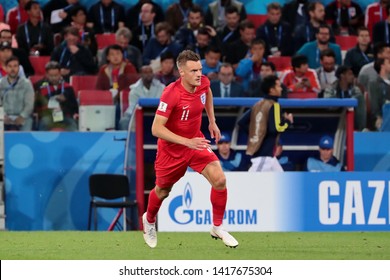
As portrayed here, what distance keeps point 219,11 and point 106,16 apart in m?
2.24

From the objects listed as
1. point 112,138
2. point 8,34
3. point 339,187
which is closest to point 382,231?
point 339,187

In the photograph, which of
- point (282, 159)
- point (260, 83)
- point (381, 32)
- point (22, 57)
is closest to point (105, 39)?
point (22, 57)

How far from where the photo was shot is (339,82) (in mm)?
19938

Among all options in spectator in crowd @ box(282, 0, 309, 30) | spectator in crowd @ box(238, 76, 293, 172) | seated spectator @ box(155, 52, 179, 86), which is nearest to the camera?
spectator in crowd @ box(238, 76, 293, 172)

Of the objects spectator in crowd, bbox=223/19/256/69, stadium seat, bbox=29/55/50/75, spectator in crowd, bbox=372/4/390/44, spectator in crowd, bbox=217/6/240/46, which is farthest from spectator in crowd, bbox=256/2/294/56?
stadium seat, bbox=29/55/50/75

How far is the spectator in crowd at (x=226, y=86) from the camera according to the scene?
19500 millimetres

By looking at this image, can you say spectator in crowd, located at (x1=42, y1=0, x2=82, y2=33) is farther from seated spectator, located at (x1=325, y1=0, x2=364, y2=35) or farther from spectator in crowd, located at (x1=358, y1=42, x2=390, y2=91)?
spectator in crowd, located at (x1=358, y1=42, x2=390, y2=91)

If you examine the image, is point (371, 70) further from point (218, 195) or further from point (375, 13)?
point (218, 195)

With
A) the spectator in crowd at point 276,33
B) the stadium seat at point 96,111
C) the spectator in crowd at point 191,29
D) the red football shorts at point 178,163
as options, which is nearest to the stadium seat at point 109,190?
the stadium seat at point 96,111

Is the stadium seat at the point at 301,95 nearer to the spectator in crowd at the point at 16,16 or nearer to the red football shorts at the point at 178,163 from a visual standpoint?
the spectator in crowd at the point at 16,16

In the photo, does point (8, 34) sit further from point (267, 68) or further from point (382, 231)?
point (382, 231)

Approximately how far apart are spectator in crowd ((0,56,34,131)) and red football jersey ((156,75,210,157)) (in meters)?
7.09

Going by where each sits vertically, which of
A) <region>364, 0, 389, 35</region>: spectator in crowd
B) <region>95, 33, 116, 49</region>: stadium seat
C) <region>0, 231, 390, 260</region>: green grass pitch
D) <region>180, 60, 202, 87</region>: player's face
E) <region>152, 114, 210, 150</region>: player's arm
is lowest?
<region>0, 231, 390, 260</region>: green grass pitch

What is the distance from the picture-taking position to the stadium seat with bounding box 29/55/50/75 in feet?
70.2
